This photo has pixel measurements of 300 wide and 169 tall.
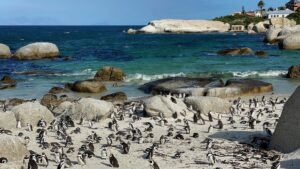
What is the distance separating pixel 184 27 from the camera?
146 m

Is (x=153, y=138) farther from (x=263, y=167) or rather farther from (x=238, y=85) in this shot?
(x=238, y=85)

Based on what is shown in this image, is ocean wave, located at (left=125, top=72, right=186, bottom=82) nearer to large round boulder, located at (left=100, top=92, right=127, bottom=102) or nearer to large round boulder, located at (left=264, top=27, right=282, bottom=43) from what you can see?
large round boulder, located at (left=100, top=92, right=127, bottom=102)

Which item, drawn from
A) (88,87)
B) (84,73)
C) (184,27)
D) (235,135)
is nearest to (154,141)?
(235,135)

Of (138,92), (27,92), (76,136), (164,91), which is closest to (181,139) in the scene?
(76,136)

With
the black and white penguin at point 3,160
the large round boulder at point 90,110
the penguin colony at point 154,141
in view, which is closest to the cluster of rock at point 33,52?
the penguin colony at point 154,141

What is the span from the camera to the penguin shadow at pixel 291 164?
47.5ft

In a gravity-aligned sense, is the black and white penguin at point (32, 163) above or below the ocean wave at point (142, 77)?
above

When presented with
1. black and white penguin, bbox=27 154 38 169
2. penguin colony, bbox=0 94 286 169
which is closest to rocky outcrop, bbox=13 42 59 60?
penguin colony, bbox=0 94 286 169

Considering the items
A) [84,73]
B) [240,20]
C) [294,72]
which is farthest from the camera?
[240,20]

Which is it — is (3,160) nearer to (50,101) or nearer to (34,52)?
(50,101)

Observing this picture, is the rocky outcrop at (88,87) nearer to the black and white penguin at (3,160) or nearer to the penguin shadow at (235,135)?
the penguin shadow at (235,135)

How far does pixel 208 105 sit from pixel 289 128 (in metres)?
8.25

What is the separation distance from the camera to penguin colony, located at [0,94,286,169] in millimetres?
15352

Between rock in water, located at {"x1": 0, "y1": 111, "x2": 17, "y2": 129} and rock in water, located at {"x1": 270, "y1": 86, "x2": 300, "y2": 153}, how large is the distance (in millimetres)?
11018
